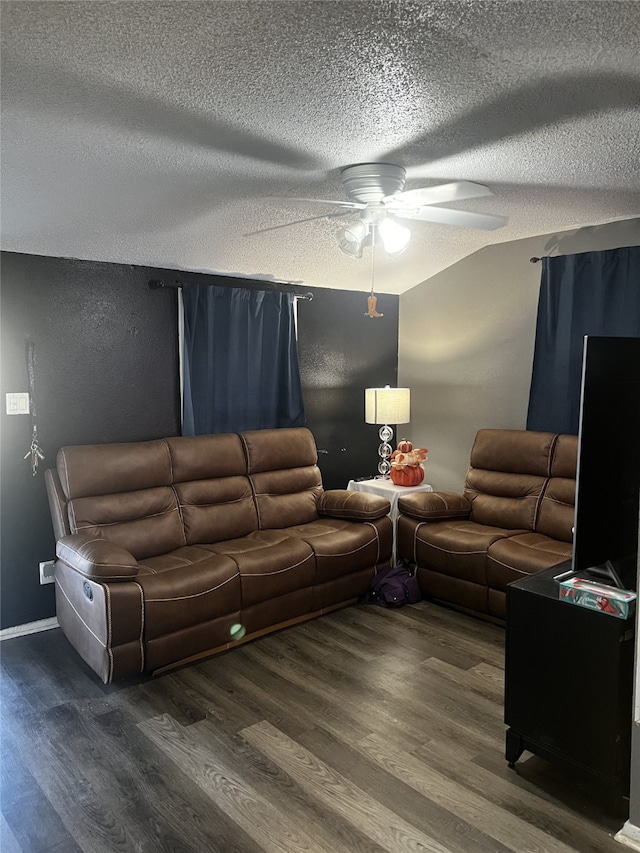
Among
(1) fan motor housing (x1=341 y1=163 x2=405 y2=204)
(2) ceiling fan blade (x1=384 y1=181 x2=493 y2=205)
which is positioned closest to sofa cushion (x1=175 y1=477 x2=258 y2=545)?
(1) fan motor housing (x1=341 y1=163 x2=405 y2=204)

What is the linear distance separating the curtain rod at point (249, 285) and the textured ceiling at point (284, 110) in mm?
337

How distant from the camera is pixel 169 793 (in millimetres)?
2268

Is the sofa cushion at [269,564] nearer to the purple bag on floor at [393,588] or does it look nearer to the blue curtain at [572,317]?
the purple bag on floor at [393,588]

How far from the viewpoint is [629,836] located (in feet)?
6.68

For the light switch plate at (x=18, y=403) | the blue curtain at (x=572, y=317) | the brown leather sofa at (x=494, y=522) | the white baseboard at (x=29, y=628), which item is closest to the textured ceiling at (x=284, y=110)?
the blue curtain at (x=572, y=317)

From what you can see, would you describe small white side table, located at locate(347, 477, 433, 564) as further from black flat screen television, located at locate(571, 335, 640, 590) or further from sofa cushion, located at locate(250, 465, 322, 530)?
black flat screen television, located at locate(571, 335, 640, 590)

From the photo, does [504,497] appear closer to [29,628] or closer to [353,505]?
[353,505]

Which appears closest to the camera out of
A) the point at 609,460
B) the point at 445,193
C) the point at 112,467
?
the point at 609,460

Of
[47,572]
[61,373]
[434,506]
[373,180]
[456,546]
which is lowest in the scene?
[47,572]

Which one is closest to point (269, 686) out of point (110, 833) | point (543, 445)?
point (110, 833)

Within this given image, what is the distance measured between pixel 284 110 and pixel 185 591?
2.21 m

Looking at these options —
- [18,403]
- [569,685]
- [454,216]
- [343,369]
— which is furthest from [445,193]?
[343,369]

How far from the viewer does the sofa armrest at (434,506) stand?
165 inches

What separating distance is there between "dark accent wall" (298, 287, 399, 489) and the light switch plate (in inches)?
80.7
